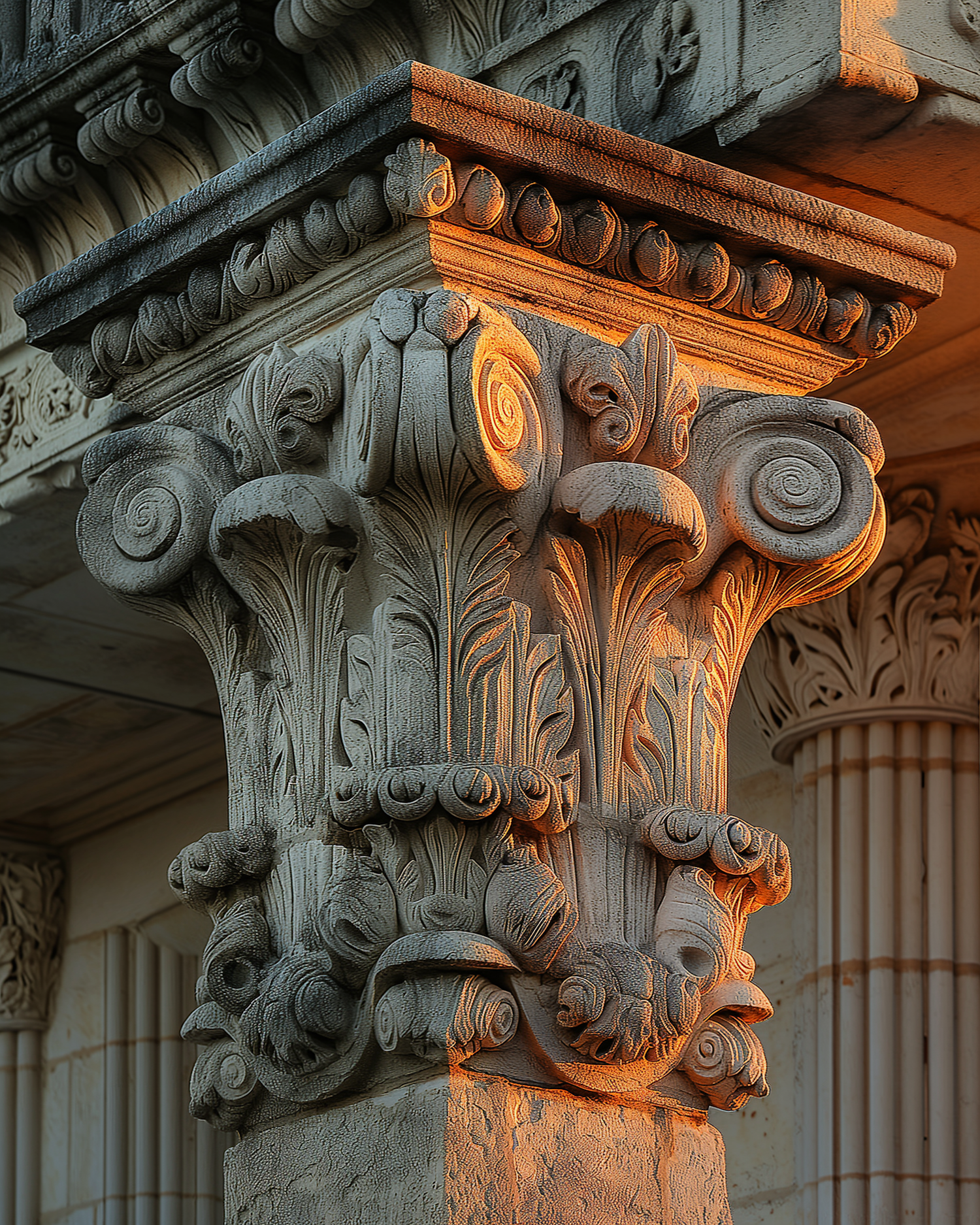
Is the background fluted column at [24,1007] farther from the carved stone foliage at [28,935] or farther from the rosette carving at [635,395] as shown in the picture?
the rosette carving at [635,395]

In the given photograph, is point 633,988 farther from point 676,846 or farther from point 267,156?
point 267,156

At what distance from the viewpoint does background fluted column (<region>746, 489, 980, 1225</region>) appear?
15.0 ft

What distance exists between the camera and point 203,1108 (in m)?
2.79

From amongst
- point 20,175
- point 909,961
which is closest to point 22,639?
point 20,175

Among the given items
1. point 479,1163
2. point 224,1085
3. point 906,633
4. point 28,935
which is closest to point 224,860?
point 224,1085

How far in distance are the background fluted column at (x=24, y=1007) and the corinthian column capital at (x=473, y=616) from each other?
4.25 meters

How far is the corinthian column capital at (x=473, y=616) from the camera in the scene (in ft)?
8.50

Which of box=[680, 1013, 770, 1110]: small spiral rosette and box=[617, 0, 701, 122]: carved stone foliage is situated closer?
box=[680, 1013, 770, 1110]: small spiral rosette

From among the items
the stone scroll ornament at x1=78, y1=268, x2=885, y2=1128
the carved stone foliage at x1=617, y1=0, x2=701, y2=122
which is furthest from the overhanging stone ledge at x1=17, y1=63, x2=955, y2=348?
the carved stone foliage at x1=617, y1=0, x2=701, y2=122

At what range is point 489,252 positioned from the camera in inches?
111

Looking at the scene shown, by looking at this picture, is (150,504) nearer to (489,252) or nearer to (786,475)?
(489,252)

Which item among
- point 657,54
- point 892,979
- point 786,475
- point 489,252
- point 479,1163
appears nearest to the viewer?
point 479,1163

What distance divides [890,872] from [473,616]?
227 cm

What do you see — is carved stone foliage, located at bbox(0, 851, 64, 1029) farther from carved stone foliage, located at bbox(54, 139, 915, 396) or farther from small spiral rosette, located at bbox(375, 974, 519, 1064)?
small spiral rosette, located at bbox(375, 974, 519, 1064)
